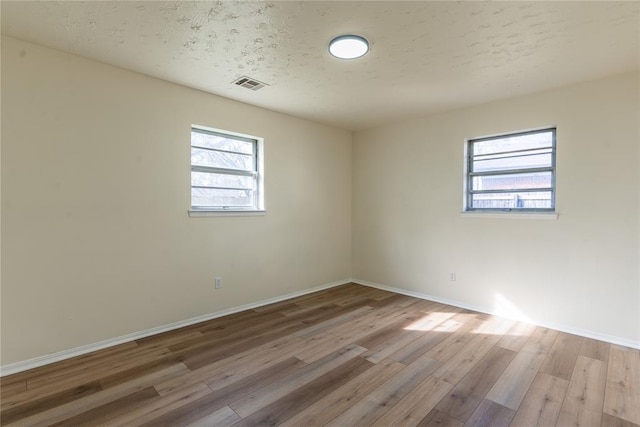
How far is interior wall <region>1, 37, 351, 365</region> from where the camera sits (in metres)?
2.40

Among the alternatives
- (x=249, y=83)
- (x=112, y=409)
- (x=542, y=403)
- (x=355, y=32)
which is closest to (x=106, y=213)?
(x=112, y=409)

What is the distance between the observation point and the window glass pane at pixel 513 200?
3.40 meters

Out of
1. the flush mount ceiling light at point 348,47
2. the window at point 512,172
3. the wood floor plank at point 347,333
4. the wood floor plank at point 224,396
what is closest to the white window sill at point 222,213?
the wood floor plank at point 347,333

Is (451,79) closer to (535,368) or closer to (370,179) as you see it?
(370,179)

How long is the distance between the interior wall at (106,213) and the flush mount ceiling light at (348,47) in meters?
1.68

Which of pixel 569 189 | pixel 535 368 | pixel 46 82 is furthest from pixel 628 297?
pixel 46 82

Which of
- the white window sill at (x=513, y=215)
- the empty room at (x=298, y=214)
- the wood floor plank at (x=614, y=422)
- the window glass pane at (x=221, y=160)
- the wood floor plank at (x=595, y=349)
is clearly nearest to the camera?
the wood floor plank at (x=614, y=422)

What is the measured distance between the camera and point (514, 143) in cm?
362

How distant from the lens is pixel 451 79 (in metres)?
3.06

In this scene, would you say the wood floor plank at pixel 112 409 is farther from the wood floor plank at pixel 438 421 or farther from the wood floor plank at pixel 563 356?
the wood floor plank at pixel 563 356

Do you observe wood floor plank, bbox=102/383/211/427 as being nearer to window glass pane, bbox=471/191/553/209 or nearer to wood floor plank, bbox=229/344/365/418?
wood floor plank, bbox=229/344/365/418

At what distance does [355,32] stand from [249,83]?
4.44 feet

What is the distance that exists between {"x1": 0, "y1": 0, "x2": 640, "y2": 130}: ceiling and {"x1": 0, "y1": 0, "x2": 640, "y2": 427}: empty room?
2cm

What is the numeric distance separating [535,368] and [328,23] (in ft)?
10.1
